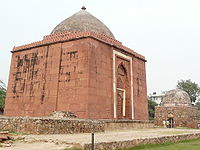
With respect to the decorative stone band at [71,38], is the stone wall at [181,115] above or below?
below

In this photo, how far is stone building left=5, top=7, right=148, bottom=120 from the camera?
10.6 metres

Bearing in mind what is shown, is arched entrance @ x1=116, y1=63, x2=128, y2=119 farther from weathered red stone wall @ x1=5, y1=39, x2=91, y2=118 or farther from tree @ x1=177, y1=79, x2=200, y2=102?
tree @ x1=177, y1=79, x2=200, y2=102

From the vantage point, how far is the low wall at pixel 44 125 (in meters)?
7.24

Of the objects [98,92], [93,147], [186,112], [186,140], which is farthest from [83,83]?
[186,112]

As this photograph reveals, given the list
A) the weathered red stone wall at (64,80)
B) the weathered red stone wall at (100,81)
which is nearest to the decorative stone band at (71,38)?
the weathered red stone wall at (64,80)

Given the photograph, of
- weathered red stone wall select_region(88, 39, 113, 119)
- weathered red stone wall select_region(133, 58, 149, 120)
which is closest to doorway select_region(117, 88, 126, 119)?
weathered red stone wall select_region(133, 58, 149, 120)

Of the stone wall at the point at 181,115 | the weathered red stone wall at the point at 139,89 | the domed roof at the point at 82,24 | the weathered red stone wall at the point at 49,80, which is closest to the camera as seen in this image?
the weathered red stone wall at the point at 49,80

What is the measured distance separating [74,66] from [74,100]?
1.66 metres

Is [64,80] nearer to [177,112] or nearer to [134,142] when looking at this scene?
[134,142]

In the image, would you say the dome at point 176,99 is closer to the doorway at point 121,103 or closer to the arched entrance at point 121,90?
the arched entrance at point 121,90

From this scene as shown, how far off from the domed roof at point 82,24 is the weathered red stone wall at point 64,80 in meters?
1.85

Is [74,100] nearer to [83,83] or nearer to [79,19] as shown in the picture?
[83,83]

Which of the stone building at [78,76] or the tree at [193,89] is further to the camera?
the tree at [193,89]

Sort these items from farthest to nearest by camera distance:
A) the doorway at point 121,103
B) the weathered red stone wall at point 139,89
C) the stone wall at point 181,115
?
the stone wall at point 181,115
the weathered red stone wall at point 139,89
the doorway at point 121,103
